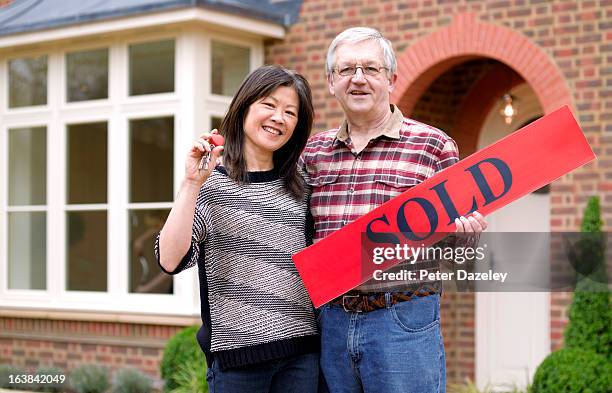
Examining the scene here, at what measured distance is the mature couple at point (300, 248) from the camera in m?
2.87

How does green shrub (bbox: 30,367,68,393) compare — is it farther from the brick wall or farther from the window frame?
the brick wall

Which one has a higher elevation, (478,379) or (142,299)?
(142,299)

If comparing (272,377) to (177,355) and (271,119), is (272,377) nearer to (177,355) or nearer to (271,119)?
(271,119)

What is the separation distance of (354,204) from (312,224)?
194mm

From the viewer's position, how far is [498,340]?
8.44 meters

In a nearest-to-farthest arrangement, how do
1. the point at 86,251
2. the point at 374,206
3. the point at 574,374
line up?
the point at 374,206 < the point at 574,374 < the point at 86,251

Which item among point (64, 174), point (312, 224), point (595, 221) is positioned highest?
point (64, 174)

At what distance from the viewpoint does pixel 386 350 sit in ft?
9.27

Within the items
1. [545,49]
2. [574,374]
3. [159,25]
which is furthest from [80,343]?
[545,49]

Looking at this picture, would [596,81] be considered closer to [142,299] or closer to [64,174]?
[142,299]

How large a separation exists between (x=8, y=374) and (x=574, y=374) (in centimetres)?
484

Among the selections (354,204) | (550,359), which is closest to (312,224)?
(354,204)

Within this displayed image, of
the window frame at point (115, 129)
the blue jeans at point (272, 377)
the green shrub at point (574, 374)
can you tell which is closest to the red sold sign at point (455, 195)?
the blue jeans at point (272, 377)

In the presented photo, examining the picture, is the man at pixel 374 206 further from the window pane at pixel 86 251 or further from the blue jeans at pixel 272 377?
the window pane at pixel 86 251
